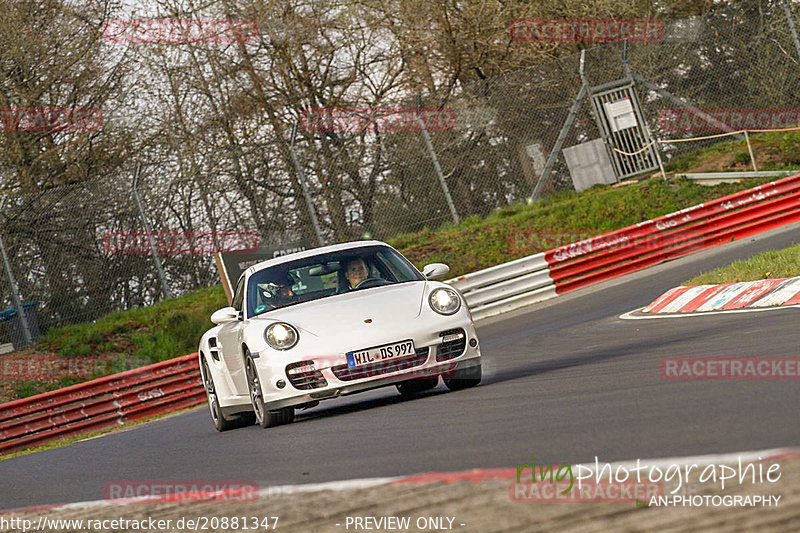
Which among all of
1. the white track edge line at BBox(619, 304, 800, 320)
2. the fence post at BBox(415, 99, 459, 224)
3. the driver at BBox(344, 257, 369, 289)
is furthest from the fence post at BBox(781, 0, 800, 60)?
the driver at BBox(344, 257, 369, 289)

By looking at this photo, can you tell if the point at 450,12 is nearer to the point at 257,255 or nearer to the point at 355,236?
the point at 355,236

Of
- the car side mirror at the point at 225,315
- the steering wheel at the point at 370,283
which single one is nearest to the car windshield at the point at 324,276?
the steering wheel at the point at 370,283

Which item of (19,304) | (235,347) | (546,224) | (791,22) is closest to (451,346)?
(235,347)

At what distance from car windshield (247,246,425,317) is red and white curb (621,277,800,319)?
350 cm

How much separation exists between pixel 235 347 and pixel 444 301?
6.01ft

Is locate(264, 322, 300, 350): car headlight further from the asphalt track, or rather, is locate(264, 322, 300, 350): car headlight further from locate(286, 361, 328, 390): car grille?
the asphalt track

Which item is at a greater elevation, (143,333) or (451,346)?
(143,333)

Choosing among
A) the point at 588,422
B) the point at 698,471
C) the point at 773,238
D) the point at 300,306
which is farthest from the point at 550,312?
the point at 698,471

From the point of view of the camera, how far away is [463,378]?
9430 millimetres

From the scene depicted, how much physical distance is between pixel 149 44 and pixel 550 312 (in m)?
15.6

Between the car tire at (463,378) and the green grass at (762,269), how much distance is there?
13.5 feet

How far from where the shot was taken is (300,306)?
948 centimetres

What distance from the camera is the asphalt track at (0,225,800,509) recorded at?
515cm

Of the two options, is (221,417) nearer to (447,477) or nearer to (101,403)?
(447,477)
